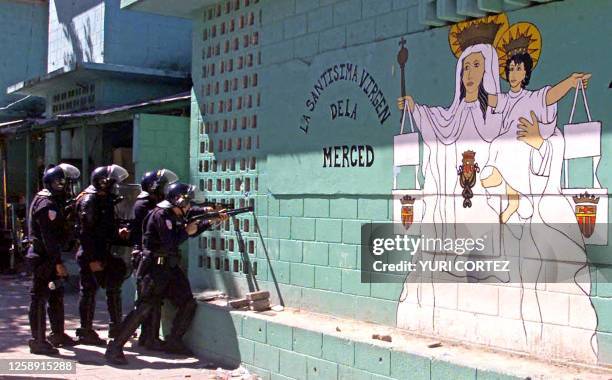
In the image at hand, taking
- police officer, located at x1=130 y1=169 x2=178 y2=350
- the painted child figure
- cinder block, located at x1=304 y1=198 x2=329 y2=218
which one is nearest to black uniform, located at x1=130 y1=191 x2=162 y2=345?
police officer, located at x1=130 y1=169 x2=178 y2=350

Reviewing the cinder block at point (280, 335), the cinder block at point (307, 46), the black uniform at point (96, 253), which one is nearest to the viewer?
the cinder block at point (280, 335)

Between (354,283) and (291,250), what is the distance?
2.96 feet

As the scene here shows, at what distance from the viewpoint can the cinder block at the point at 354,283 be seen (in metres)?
5.93

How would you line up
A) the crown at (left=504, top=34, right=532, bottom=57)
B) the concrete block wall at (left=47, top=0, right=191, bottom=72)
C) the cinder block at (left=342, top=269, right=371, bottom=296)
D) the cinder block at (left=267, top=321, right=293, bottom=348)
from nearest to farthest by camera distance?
the crown at (left=504, top=34, right=532, bottom=57)
the cinder block at (left=342, top=269, right=371, bottom=296)
the cinder block at (left=267, top=321, right=293, bottom=348)
the concrete block wall at (left=47, top=0, right=191, bottom=72)

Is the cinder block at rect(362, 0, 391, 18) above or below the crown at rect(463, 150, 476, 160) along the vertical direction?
above

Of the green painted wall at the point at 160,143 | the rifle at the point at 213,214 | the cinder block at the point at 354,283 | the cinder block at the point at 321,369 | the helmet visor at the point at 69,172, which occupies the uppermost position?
the green painted wall at the point at 160,143

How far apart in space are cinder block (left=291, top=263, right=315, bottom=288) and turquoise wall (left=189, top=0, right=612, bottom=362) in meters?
0.01

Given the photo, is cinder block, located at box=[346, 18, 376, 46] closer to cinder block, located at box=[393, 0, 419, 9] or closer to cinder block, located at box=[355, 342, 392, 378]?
cinder block, located at box=[393, 0, 419, 9]

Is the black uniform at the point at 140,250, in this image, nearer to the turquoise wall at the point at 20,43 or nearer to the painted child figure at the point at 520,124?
the painted child figure at the point at 520,124

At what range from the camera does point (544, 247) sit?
467 cm

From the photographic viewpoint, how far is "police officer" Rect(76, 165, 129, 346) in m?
7.55

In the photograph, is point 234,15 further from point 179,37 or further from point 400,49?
point 179,37

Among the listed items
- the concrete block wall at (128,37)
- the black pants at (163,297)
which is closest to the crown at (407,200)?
the black pants at (163,297)

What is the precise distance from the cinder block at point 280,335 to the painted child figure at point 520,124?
2.19m
